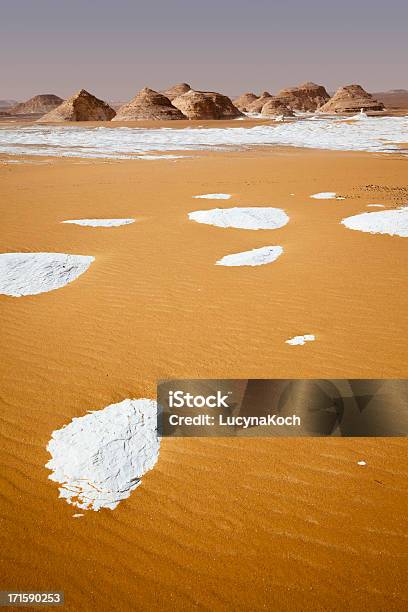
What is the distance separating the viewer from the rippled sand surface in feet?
8.31

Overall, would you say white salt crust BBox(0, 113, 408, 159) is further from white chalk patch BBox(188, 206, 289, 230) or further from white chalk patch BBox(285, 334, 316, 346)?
white chalk patch BBox(285, 334, 316, 346)

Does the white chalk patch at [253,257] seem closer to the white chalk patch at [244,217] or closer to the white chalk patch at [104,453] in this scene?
the white chalk patch at [244,217]

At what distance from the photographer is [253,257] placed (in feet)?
24.2

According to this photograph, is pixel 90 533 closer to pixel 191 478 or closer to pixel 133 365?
pixel 191 478

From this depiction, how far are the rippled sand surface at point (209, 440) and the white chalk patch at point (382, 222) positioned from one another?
328 millimetres

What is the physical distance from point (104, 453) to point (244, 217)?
6.89 meters

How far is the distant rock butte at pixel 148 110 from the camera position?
5319cm

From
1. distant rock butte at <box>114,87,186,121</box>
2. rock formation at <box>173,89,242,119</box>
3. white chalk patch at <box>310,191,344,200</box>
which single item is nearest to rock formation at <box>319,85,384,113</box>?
rock formation at <box>173,89,242,119</box>

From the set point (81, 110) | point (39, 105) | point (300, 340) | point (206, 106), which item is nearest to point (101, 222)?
point (300, 340)

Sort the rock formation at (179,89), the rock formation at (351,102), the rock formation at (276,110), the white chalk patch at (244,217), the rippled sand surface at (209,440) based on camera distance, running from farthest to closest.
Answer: the rock formation at (179,89) < the rock formation at (351,102) < the rock formation at (276,110) < the white chalk patch at (244,217) < the rippled sand surface at (209,440)

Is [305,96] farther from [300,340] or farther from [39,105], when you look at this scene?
[300,340]

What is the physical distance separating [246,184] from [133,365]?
33.3 ft

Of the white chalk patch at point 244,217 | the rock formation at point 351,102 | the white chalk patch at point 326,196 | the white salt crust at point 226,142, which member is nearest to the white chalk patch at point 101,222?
A: the white chalk patch at point 244,217

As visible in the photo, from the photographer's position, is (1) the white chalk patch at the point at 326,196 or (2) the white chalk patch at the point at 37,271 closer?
(2) the white chalk patch at the point at 37,271
